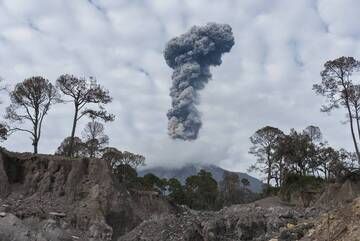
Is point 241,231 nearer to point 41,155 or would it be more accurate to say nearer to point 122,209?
point 122,209

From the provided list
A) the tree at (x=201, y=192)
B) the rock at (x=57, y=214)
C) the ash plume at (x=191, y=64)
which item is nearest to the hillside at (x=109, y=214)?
the rock at (x=57, y=214)

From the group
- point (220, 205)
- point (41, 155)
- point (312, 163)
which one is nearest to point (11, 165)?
point (41, 155)

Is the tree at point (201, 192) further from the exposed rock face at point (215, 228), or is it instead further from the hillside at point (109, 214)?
the exposed rock face at point (215, 228)

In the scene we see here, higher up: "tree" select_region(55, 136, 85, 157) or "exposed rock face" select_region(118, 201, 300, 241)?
"tree" select_region(55, 136, 85, 157)

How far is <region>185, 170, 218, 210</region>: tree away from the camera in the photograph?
7599 cm

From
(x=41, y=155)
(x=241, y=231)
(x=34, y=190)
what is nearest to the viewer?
(x=241, y=231)

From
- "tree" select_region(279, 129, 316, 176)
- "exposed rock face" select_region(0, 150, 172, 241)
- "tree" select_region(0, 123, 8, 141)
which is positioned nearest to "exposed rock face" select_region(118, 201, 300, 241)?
"exposed rock face" select_region(0, 150, 172, 241)

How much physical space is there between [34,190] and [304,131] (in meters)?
35.5

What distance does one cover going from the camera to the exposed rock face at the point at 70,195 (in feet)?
101

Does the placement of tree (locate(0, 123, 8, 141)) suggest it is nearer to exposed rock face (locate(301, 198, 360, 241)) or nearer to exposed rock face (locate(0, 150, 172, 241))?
exposed rock face (locate(0, 150, 172, 241))

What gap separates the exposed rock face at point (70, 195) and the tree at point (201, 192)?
35.5 metres

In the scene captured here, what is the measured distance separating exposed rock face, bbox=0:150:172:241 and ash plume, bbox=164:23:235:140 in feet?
309

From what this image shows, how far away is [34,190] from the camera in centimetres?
3531

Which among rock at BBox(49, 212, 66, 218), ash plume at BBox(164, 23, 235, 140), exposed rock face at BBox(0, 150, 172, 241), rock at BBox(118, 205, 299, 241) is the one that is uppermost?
ash plume at BBox(164, 23, 235, 140)
